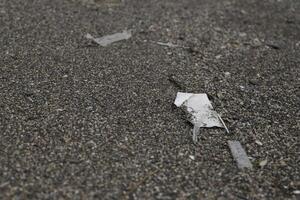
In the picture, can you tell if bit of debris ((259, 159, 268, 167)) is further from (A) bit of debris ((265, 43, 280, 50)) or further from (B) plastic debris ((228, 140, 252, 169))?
(A) bit of debris ((265, 43, 280, 50))

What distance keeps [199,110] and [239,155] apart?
715 mm

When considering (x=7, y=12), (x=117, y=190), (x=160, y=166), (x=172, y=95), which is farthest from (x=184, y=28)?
(x=117, y=190)

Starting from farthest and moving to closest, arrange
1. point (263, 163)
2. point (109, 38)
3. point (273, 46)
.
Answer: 1. point (273, 46)
2. point (109, 38)
3. point (263, 163)

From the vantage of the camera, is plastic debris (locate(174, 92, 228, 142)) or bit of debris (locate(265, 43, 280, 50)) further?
bit of debris (locate(265, 43, 280, 50))

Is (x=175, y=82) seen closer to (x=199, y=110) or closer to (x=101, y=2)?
(x=199, y=110)

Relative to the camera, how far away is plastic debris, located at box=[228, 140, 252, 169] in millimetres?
3465

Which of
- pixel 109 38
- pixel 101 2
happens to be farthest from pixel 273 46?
pixel 101 2

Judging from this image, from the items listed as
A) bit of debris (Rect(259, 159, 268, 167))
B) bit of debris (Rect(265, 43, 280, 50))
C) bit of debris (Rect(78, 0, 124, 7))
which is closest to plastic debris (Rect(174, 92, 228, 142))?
bit of debris (Rect(259, 159, 268, 167))

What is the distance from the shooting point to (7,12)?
18.5 ft

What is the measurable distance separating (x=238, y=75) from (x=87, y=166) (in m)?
2.37

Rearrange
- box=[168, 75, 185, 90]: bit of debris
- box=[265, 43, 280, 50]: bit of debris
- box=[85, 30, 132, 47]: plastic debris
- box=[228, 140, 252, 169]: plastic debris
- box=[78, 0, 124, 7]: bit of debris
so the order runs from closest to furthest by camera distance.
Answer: box=[228, 140, 252, 169]: plastic debris, box=[168, 75, 185, 90]: bit of debris, box=[85, 30, 132, 47]: plastic debris, box=[265, 43, 280, 50]: bit of debris, box=[78, 0, 124, 7]: bit of debris

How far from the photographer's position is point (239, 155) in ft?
11.7

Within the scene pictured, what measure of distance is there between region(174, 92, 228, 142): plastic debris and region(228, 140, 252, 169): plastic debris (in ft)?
0.83

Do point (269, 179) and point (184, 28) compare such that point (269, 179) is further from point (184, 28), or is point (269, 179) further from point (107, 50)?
point (184, 28)
